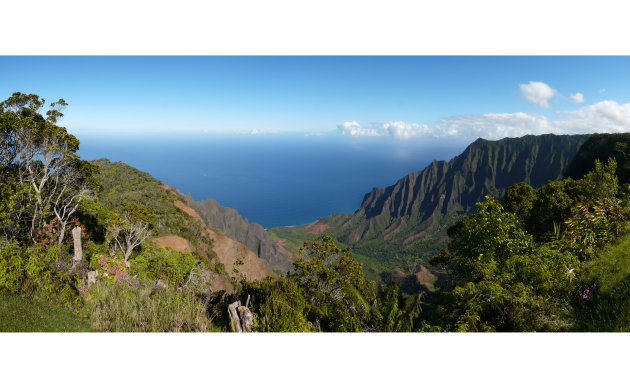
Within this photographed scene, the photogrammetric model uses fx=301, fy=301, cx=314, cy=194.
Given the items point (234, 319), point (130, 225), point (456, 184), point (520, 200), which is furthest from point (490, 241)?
point (456, 184)

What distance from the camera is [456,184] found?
424ft

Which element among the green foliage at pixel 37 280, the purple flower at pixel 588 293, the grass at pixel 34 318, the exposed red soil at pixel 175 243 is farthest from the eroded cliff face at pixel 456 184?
the grass at pixel 34 318

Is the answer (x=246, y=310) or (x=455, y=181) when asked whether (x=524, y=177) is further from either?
(x=246, y=310)

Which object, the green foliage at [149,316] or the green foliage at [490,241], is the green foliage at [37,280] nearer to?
the green foliage at [149,316]

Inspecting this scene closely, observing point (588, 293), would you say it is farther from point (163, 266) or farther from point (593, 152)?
point (593, 152)

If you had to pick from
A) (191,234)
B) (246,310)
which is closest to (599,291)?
(246,310)

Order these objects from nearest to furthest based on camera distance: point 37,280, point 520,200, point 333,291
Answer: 1. point 37,280
2. point 333,291
3. point 520,200

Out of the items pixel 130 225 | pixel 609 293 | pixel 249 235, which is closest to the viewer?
pixel 609 293

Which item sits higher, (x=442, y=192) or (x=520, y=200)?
(x=520, y=200)

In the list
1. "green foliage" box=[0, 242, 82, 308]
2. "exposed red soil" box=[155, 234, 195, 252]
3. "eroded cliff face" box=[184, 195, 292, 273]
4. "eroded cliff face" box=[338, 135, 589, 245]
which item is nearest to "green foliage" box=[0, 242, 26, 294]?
"green foliage" box=[0, 242, 82, 308]

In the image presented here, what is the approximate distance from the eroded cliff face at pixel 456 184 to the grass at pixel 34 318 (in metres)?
97.8

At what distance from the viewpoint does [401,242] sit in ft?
309

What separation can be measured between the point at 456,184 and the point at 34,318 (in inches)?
5528

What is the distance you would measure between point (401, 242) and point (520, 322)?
308ft
